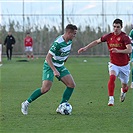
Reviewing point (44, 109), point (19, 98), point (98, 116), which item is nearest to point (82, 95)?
point (19, 98)

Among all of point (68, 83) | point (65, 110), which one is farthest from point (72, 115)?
point (68, 83)

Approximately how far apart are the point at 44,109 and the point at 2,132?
274 centimetres

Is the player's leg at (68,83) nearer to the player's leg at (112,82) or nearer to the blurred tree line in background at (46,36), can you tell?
the player's leg at (112,82)

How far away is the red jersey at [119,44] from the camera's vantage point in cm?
1164

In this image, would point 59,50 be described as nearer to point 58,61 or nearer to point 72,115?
point 58,61

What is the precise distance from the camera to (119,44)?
1167 cm

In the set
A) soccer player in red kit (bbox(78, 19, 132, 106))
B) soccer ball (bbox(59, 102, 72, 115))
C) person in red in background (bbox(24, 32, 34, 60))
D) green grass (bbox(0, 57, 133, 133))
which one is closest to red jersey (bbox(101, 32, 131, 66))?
soccer player in red kit (bbox(78, 19, 132, 106))

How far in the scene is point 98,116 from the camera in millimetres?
10141

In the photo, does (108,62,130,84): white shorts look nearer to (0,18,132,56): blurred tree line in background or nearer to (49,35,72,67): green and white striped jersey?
(49,35,72,67): green and white striped jersey

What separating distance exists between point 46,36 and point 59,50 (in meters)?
30.8

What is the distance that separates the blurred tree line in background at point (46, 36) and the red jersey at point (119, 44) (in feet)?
93.3

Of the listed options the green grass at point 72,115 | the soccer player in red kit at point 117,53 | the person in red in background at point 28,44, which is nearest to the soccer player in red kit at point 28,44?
the person in red in background at point 28,44

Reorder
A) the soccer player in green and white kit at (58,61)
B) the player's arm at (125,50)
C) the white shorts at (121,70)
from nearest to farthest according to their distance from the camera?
the soccer player in green and white kit at (58,61), the player's arm at (125,50), the white shorts at (121,70)

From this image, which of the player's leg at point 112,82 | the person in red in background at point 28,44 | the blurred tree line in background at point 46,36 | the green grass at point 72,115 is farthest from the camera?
the blurred tree line in background at point 46,36
